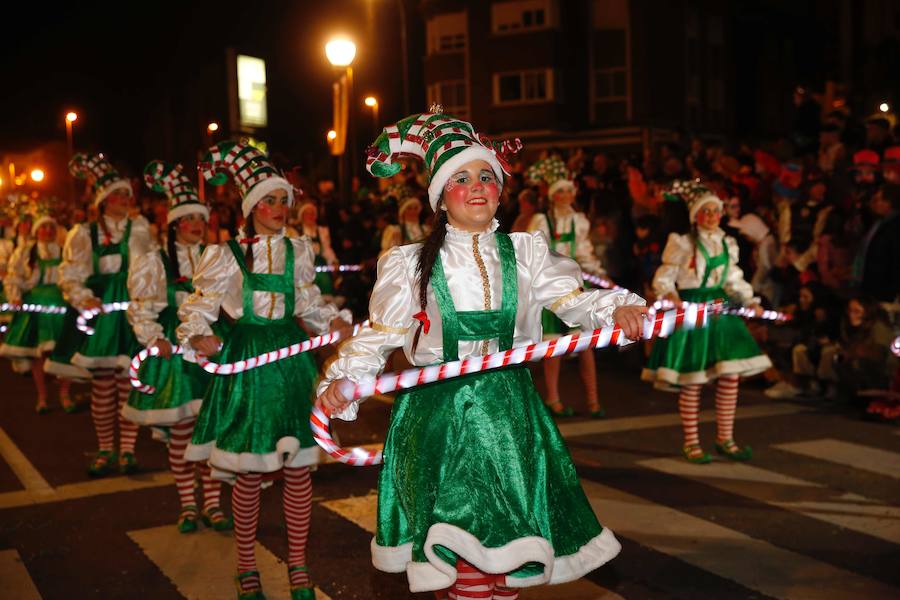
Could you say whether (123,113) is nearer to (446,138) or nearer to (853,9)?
(853,9)

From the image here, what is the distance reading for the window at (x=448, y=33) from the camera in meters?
43.7

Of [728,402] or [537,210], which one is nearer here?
[728,402]

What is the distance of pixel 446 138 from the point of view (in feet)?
14.5

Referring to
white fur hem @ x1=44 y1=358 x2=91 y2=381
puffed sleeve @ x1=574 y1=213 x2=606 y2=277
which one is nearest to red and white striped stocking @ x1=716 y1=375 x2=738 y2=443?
puffed sleeve @ x1=574 y1=213 x2=606 y2=277

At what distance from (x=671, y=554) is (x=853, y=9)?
21.7 metres

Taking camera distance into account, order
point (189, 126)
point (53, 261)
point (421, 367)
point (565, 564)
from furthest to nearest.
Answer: point (189, 126), point (53, 261), point (421, 367), point (565, 564)

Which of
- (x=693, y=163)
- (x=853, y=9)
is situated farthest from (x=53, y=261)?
(x=853, y=9)

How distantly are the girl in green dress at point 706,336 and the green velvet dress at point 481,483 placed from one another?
4.67 m

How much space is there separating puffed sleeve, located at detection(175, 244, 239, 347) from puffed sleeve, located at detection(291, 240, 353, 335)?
0.37 metres

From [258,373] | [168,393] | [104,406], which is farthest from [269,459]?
[104,406]

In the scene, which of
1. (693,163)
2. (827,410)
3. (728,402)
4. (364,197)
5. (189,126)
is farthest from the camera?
(189,126)

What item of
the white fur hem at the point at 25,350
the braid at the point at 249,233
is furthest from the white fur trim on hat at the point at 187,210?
the white fur hem at the point at 25,350

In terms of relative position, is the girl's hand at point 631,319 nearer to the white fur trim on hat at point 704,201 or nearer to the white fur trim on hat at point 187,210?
the white fur trim on hat at point 187,210

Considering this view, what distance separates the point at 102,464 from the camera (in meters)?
8.87
